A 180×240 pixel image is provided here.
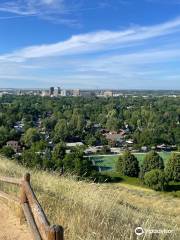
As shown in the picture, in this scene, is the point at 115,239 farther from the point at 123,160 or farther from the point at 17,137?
the point at 17,137

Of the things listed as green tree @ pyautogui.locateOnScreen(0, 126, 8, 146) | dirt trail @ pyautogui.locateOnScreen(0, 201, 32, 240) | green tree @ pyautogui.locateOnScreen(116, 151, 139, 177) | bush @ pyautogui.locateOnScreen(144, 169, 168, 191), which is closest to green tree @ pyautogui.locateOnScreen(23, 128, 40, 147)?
green tree @ pyautogui.locateOnScreen(0, 126, 8, 146)

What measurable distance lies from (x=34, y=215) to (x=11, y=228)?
76 cm

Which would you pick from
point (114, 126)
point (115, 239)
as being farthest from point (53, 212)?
point (114, 126)

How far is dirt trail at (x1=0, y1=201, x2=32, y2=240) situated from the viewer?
536cm

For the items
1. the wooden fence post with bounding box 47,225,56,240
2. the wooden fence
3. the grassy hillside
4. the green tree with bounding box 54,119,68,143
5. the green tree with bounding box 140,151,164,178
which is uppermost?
the wooden fence post with bounding box 47,225,56,240

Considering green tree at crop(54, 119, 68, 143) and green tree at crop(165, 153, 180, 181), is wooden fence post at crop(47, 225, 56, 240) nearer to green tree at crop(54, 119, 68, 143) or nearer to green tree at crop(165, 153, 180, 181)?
green tree at crop(165, 153, 180, 181)

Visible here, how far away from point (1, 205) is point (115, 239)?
2.62 metres

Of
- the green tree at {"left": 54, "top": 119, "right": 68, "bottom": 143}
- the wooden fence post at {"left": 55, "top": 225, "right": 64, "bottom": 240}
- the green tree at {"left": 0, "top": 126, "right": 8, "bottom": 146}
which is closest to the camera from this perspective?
the wooden fence post at {"left": 55, "top": 225, "right": 64, "bottom": 240}

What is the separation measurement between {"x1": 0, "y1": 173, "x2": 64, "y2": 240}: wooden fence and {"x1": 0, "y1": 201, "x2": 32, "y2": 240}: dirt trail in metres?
0.14

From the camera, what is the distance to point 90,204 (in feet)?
19.0

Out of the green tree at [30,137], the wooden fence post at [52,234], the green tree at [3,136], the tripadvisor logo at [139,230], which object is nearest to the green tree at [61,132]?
the green tree at [30,137]

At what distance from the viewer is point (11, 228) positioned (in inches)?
223

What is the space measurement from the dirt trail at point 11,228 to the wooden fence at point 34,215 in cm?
14

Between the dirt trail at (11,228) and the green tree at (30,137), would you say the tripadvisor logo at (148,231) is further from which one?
the green tree at (30,137)
